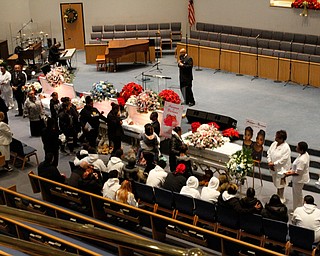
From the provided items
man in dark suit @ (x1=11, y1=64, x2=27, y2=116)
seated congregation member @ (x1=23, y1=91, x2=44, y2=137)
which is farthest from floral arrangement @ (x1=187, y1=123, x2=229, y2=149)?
man in dark suit @ (x1=11, y1=64, x2=27, y2=116)

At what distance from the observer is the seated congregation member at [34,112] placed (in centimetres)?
1141

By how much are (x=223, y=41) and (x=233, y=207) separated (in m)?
11.9

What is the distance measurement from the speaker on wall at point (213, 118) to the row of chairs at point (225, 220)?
3640 mm

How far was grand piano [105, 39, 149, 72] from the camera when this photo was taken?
16.8m

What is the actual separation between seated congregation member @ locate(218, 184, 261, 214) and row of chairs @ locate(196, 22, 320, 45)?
1069 cm

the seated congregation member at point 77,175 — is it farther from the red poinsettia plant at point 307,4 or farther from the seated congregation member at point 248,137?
the red poinsettia plant at point 307,4

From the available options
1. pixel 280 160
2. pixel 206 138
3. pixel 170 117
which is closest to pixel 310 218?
pixel 280 160

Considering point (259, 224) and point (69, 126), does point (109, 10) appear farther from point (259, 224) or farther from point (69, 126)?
point (259, 224)

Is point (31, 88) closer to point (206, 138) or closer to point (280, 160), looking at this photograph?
point (206, 138)

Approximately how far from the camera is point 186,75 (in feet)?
41.5

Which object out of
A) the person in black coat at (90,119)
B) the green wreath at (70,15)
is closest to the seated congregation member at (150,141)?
the person in black coat at (90,119)

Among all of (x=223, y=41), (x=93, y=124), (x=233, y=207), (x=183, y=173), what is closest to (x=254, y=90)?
(x=223, y=41)

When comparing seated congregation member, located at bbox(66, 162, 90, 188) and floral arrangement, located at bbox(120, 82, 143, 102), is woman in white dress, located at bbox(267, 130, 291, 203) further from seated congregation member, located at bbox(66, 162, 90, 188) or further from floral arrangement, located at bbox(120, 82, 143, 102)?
floral arrangement, located at bbox(120, 82, 143, 102)

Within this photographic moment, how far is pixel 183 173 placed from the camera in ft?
26.5
